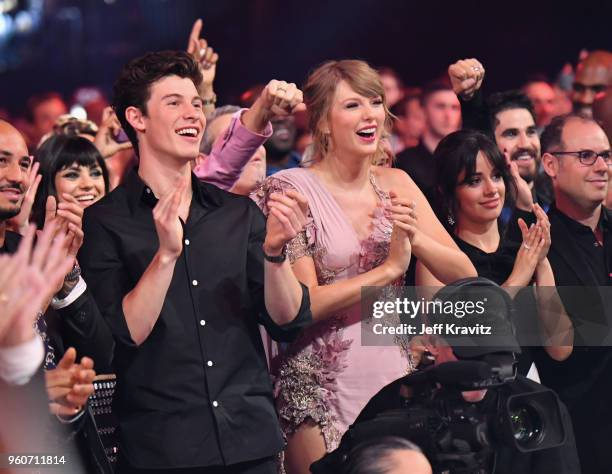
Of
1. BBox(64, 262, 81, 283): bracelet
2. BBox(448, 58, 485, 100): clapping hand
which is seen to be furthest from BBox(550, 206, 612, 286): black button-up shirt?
BBox(64, 262, 81, 283): bracelet

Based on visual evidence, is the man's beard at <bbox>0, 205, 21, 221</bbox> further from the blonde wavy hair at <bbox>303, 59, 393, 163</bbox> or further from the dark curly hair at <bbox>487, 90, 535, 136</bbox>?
the dark curly hair at <bbox>487, 90, 535, 136</bbox>

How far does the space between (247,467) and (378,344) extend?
25.3 inches

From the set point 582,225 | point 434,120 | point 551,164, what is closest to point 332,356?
point 582,225

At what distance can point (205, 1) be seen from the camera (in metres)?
8.63

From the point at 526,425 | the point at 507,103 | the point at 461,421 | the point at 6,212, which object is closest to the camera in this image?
the point at 461,421

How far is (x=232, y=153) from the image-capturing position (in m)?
3.73

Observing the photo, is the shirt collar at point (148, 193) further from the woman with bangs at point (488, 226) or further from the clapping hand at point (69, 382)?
the woman with bangs at point (488, 226)

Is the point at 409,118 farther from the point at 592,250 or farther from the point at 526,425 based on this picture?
the point at 526,425

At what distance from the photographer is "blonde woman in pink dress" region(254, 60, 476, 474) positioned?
3416mm

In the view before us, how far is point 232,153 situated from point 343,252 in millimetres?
522

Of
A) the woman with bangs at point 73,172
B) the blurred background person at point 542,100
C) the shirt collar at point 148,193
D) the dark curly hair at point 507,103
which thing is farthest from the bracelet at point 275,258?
the blurred background person at point 542,100

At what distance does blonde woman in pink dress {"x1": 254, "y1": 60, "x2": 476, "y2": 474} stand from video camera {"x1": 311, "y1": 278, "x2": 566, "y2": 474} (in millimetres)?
496

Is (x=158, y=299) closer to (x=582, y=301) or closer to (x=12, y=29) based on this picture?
(x=582, y=301)

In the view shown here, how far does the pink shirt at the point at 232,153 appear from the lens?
3.68m
